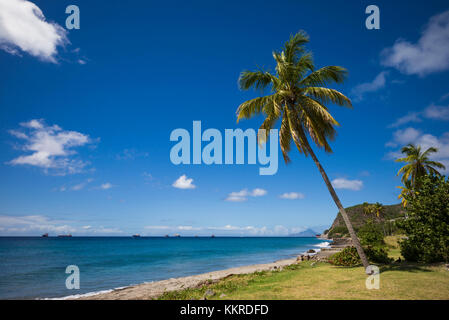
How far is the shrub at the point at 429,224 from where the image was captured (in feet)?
37.3

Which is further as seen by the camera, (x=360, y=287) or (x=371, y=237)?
(x=371, y=237)

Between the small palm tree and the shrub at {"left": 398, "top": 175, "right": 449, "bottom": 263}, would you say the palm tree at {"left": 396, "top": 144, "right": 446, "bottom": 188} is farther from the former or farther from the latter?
the small palm tree

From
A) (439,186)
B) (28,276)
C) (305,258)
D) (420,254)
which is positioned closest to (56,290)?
(28,276)

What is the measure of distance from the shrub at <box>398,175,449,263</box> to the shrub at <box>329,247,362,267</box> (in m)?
2.85

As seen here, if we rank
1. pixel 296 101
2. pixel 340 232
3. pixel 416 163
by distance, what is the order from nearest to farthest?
pixel 296 101 → pixel 416 163 → pixel 340 232

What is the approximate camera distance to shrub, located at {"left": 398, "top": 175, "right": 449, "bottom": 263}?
37.3ft

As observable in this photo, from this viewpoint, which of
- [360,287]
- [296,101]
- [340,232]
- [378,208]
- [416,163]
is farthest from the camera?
[340,232]

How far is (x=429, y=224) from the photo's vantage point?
12.1 metres

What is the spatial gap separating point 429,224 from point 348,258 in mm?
4338

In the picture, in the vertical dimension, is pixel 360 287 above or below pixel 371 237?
below

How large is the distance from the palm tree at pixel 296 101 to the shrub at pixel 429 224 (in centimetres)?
530

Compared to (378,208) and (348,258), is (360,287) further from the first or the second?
(378,208)

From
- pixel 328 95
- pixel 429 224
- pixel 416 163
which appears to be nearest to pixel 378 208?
pixel 416 163
